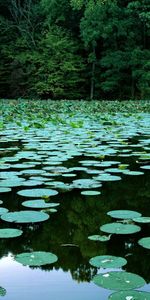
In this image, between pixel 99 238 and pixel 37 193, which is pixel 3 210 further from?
pixel 99 238

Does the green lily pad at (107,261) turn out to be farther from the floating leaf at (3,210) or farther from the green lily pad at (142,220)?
the floating leaf at (3,210)

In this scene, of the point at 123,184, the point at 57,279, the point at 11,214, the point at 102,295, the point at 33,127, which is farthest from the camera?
the point at 33,127

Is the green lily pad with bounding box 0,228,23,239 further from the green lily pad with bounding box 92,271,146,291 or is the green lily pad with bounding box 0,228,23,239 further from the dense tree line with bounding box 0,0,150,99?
the dense tree line with bounding box 0,0,150,99

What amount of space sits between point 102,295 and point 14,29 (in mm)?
23934

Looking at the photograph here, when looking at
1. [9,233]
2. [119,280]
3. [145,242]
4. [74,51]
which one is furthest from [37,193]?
[74,51]

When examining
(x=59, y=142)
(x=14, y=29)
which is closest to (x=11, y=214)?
(x=59, y=142)

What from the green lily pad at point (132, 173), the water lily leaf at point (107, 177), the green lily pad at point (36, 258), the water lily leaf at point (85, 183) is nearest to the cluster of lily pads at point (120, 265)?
the green lily pad at point (36, 258)

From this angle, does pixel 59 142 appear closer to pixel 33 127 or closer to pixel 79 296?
pixel 33 127

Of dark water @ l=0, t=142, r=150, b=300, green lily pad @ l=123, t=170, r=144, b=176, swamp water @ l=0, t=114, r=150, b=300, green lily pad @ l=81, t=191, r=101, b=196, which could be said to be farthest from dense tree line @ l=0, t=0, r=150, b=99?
dark water @ l=0, t=142, r=150, b=300

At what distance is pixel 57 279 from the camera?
47.1 inches

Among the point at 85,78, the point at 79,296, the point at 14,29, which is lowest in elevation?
the point at 79,296

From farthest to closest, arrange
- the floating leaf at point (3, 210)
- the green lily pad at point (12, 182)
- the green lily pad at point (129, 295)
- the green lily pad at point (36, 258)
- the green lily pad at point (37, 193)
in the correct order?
1. the green lily pad at point (12, 182)
2. the green lily pad at point (37, 193)
3. the floating leaf at point (3, 210)
4. the green lily pad at point (36, 258)
5. the green lily pad at point (129, 295)

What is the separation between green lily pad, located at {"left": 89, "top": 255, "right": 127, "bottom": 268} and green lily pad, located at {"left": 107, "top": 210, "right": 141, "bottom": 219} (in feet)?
1.39

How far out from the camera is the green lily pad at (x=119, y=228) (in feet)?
5.00
